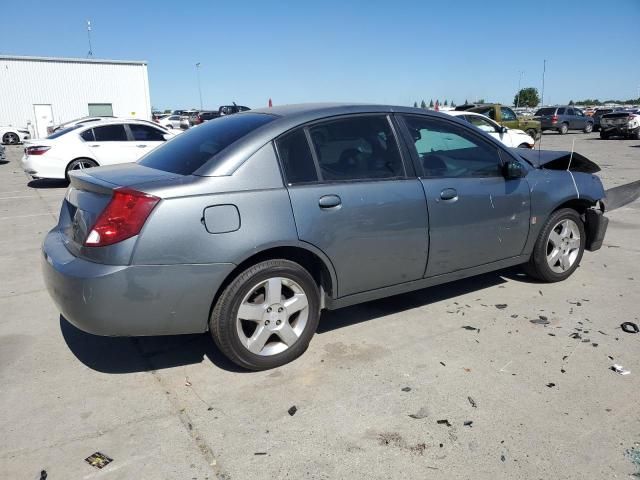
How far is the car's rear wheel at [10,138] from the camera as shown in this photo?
29.2 m

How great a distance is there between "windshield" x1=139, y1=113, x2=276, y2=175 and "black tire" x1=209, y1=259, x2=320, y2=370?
76 centimetres

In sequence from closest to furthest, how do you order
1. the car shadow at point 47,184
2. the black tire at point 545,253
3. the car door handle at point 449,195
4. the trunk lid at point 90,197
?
the trunk lid at point 90,197, the car door handle at point 449,195, the black tire at point 545,253, the car shadow at point 47,184

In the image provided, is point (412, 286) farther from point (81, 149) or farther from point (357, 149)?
point (81, 149)

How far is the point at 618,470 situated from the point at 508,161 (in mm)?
2590

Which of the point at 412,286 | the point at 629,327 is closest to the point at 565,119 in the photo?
the point at 629,327

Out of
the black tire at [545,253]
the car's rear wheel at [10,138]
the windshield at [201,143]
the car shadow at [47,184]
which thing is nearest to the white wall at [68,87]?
the car's rear wheel at [10,138]

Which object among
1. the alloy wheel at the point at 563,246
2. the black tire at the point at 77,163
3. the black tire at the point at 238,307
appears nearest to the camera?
the black tire at the point at 238,307

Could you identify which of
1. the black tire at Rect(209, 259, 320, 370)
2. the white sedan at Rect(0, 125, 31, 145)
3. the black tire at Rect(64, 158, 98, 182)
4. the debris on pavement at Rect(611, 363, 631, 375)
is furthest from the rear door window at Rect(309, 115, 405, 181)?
the white sedan at Rect(0, 125, 31, 145)

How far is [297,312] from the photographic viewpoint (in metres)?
3.41

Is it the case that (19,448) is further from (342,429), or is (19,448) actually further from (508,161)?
(508,161)

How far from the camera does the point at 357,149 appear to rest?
3.62 meters

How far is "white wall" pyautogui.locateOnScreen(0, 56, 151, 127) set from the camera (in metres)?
33.3

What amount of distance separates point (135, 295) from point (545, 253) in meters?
3.62

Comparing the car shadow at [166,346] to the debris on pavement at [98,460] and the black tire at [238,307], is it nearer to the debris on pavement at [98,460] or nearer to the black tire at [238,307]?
the black tire at [238,307]
